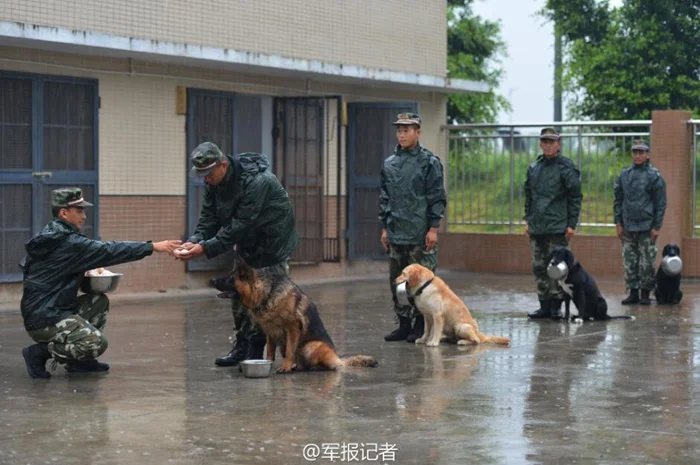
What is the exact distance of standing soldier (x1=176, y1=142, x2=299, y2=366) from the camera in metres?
9.83

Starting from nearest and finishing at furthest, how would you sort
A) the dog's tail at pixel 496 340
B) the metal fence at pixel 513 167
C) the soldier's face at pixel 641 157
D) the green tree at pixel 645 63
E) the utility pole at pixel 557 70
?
the dog's tail at pixel 496 340
the soldier's face at pixel 641 157
the metal fence at pixel 513 167
the green tree at pixel 645 63
the utility pole at pixel 557 70

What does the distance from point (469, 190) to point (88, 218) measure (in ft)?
23.8

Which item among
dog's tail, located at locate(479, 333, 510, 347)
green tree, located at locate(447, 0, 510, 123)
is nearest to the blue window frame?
dog's tail, located at locate(479, 333, 510, 347)

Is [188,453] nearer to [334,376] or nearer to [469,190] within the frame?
[334,376]

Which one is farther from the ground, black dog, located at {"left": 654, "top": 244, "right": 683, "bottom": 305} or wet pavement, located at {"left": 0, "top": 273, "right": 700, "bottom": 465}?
black dog, located at {"left": 654, "top": 244, "right": 683, "bottom": 305}

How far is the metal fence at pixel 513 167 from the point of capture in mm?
19812

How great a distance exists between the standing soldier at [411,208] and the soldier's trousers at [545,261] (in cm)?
227

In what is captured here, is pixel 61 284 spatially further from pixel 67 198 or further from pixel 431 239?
pixel 431 239

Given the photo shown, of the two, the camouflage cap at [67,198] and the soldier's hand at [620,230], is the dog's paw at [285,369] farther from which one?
the soldier's hand at [620,230]

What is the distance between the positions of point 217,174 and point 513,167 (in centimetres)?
1141

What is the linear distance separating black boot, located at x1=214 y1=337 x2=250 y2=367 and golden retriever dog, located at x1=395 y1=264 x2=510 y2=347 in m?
1.79

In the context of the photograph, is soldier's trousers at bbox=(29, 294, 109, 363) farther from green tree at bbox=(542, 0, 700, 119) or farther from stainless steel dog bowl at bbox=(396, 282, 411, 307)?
green tree at bbox=(542, 0, 700, 119)

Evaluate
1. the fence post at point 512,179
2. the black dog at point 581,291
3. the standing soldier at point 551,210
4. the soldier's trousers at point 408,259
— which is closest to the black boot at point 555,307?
the standing soldier at point 551,210

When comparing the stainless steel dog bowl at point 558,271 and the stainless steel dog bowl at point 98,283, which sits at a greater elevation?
the stainless steel dog bowl at point 98,283
